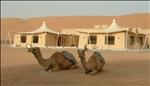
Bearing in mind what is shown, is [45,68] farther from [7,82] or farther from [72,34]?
[72,34]

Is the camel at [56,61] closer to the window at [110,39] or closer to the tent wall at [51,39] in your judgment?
the window at [110,39]

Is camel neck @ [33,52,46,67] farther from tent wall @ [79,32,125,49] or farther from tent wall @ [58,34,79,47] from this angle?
tent wall @ [58,34,79,47]

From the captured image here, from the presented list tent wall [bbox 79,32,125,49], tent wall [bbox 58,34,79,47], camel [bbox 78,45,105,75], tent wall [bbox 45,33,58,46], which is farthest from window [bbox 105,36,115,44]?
camel [bbox 78,45,105,75]

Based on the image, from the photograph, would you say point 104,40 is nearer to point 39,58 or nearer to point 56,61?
point 56,61

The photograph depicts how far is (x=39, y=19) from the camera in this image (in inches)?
5128

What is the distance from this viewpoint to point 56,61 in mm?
11898

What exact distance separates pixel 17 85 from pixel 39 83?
606 millimetres

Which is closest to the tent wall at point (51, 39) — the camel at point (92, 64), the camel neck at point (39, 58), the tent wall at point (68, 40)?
the tent wall at point (68, 40)

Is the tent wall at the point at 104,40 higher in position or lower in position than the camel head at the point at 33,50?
lower

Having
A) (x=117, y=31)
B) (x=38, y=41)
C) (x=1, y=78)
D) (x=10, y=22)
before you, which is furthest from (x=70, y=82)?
(x=10, y=22)

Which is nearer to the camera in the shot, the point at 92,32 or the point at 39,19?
the point at 92,32

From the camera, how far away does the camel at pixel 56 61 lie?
11680mm

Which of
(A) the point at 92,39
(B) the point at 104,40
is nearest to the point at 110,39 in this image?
(B) the point at 104,40

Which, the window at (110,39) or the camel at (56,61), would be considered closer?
the camel at (56,61)
